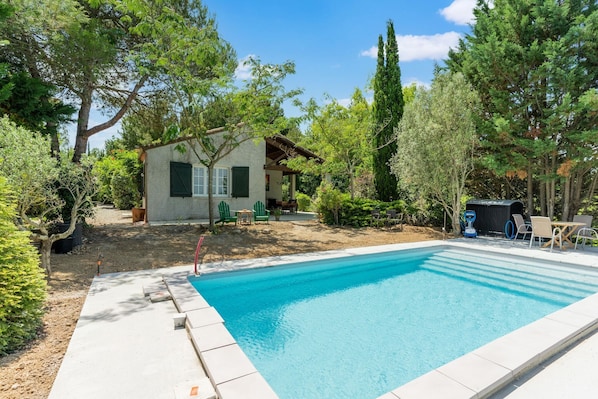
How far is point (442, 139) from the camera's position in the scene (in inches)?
456

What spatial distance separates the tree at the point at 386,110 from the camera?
16.2 meters

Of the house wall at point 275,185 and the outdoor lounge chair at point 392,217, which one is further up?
the house wall at point 275,185

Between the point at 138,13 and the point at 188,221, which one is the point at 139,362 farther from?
the point at 188,221

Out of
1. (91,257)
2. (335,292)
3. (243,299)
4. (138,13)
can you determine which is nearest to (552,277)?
(335,292)

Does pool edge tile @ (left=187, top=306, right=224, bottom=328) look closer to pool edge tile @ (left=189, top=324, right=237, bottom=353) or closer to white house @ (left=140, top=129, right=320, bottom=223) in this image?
pool edge tile @ (left=189, top=324, right=237, bottom=353)

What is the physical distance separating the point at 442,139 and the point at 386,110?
214 inches

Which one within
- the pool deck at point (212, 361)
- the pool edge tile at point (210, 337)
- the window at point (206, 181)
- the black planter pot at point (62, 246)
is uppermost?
the window at point (206, 181)

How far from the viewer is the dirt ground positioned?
120 inches

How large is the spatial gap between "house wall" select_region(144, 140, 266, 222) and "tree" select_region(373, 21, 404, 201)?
6.51 metres

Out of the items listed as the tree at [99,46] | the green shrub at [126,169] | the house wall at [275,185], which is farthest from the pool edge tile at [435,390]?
the house wall at [275,185]

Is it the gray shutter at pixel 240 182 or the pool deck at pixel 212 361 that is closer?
the pool deck at pixel 212 361

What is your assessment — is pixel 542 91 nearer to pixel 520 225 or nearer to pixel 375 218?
pixel 520 225

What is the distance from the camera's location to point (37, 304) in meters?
3.81

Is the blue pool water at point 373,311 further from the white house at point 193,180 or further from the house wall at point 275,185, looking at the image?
the house wall at point 275,185
